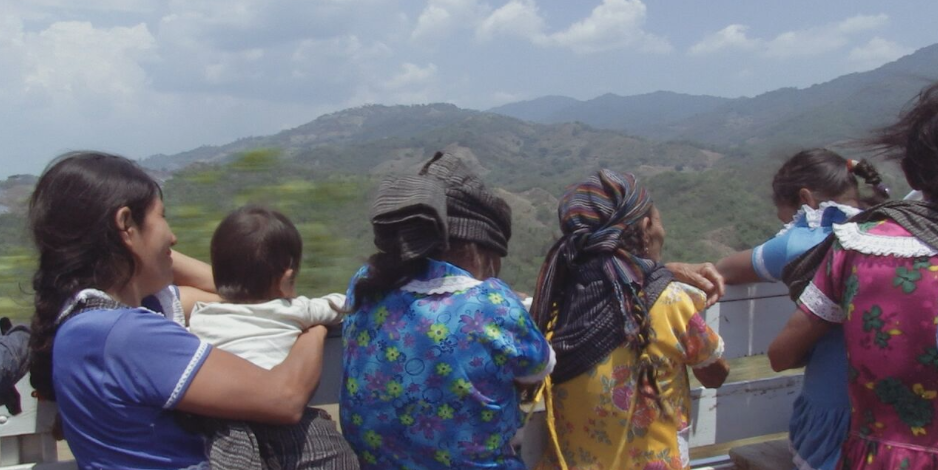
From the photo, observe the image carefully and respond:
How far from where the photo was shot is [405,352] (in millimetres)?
2033

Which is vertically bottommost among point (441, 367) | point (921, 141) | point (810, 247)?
point (441, 367)

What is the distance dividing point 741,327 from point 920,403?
861 millimetres

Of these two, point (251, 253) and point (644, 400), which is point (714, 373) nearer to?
point (644, 400)

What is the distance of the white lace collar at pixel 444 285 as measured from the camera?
6.70 ft

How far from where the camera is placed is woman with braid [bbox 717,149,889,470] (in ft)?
7.72

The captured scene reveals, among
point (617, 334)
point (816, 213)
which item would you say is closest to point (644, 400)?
point (617, 334)

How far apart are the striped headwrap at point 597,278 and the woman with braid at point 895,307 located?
0.47m

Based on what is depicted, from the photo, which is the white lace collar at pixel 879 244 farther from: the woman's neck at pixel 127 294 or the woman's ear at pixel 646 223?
the woman's neck at pixel 127 294

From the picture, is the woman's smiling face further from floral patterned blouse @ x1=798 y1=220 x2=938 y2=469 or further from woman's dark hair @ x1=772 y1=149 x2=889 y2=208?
woman's dark hair @ x1=772 y1=149 x2=889 y2=208

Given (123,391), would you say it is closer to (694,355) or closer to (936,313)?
(694,355)

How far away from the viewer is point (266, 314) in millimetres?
2043

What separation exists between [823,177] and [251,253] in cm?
177

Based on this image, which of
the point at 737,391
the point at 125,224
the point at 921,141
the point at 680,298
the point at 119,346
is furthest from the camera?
the point at 737,391

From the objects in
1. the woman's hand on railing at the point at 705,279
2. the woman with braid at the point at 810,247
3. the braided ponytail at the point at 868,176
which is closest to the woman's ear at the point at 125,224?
the woman's hand on railing at the point at 705,279
